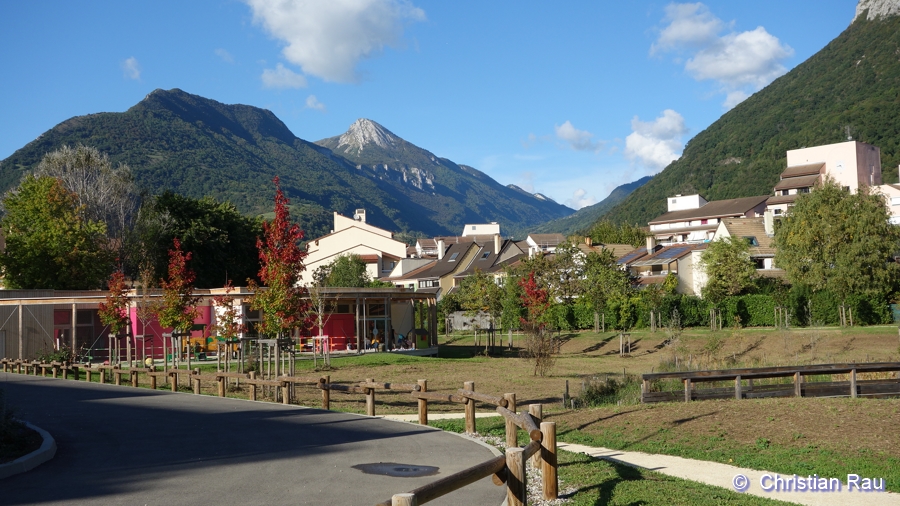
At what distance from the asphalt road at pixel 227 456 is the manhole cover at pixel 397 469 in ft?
0.34

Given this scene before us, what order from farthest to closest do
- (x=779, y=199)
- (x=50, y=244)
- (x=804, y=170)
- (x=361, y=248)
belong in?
(x=804, y=170), (x=779, y=199), (x=361, y=248), (x=50, y=244)

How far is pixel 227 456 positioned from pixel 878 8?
15858cm

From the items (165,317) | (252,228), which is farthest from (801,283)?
(252,228)

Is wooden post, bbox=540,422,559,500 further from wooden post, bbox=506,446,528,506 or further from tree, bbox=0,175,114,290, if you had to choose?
tree, bbox=0,175,114,290

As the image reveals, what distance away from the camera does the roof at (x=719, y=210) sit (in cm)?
9975

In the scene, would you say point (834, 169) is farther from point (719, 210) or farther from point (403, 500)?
point (403, 500)

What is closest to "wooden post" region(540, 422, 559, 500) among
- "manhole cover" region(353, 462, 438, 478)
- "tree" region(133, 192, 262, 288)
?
"manhole cover" region(353, 462, 438, 478)

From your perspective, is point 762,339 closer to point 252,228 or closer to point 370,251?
point 252,228

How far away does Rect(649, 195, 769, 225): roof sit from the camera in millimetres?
99750

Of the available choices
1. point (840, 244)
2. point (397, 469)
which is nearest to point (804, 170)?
point (840, 244)

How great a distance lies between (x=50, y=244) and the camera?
4716 cm

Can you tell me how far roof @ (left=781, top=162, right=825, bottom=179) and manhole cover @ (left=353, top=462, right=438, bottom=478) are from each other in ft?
339

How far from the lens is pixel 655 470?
1062 centimetres

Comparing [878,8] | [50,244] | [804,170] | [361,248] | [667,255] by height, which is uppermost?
[878,8]
